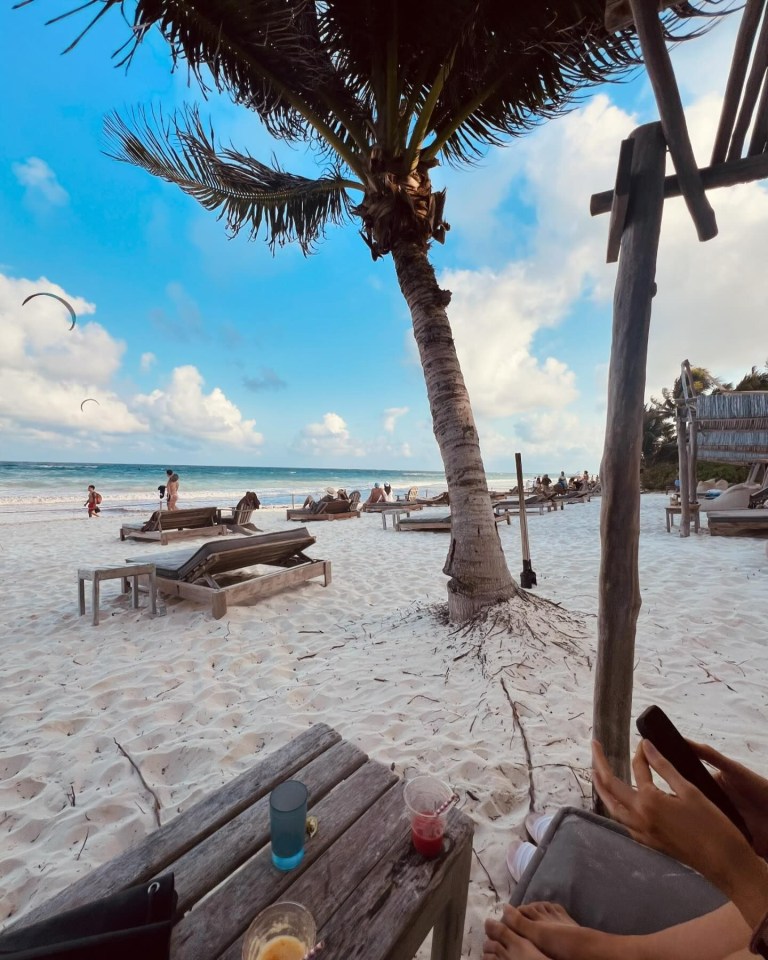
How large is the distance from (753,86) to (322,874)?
11.7 ft

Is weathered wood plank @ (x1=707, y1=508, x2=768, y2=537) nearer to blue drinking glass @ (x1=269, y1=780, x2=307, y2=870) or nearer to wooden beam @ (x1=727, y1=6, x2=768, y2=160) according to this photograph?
wooden beam @ (x1=727, y1=6, x2=768, y2=160)

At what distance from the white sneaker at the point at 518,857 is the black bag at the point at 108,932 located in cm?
142

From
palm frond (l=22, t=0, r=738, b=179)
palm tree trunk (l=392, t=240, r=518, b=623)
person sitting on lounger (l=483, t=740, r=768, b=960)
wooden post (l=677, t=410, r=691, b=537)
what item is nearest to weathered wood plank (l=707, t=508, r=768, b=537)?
wooden post (l=677, t=410, r=691, b=537)

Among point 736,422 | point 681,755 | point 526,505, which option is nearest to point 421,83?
point 681,755

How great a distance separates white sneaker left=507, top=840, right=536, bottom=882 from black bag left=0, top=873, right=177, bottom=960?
1.42 meters

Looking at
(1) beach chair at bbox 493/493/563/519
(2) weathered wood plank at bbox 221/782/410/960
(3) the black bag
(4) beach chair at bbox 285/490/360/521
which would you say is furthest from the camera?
(4) beach chair at bbox 285/490/360/521

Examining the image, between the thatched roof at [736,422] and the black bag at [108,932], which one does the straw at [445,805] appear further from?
the thatched roof at [736,422]

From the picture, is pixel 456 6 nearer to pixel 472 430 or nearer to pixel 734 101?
pixel 734 101

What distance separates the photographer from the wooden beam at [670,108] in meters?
1.74

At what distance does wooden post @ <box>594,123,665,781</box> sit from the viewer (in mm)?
1869

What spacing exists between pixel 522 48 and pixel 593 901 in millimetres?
6136

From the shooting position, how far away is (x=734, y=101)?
188 centimetres

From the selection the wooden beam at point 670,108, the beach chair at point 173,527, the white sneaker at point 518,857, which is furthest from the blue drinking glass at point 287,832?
the beach chair at point 173,527

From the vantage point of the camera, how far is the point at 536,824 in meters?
1.91
